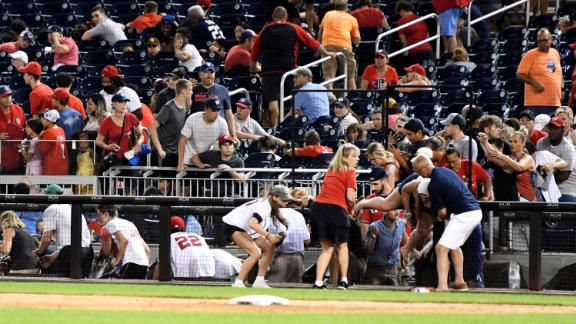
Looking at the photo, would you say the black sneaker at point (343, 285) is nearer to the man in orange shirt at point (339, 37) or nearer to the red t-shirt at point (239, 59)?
the man in orange shirt at point (339, 37)

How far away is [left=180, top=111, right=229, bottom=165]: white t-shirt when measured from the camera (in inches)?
754

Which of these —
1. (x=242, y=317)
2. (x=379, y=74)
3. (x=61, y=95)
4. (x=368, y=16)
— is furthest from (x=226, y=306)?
(x=368, y=16)

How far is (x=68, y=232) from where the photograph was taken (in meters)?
17.5

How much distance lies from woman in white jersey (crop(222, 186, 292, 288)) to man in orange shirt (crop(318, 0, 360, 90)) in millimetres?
6016

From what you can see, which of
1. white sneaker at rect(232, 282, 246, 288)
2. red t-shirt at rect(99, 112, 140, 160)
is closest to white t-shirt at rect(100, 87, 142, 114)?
red t-shirt at rect(99, 112, 140, 160)

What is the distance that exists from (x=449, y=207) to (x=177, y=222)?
3174 mm

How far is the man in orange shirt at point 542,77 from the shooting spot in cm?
2089

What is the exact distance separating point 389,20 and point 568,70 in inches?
133

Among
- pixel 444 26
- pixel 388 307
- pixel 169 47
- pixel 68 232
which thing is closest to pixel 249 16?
pixel 169 47

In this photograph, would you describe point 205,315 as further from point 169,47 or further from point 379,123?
point 169,47

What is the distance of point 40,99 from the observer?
70.5ft

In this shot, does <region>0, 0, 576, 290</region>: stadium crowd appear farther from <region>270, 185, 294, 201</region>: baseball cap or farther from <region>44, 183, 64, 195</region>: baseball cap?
→ <region>44, 183, 64, 195</region>: baseball cap

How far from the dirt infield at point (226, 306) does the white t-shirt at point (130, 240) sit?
2058 millimetres

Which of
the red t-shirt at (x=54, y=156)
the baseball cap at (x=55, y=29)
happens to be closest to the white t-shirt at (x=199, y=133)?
the red t-shirt at (x=54, y=156)
